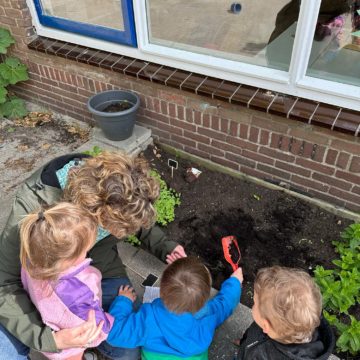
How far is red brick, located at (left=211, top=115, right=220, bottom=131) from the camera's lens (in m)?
3.04

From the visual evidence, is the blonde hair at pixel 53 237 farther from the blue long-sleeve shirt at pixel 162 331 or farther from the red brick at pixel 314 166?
the red brick at pixel 314 166

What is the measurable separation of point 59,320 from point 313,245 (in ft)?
5.64

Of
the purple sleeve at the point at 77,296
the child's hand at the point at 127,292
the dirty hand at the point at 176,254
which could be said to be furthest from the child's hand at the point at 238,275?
the purple sleeve at the point at 77,296

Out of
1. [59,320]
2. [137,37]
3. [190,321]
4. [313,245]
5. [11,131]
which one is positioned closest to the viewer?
[59,320]

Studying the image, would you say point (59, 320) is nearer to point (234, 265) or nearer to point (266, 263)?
point (234, 265)

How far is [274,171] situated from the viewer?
300 centimetres

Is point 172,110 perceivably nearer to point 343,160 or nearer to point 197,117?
point 197,117

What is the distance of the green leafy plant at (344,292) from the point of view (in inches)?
78.0

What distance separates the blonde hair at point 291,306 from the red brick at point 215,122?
1680 mm

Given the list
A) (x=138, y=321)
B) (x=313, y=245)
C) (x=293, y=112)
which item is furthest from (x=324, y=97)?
(x=138, y=321)

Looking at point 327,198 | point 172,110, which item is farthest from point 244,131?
point 327,198

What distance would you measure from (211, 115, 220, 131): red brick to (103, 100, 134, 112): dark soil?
771 mm

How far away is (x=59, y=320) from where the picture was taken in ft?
5.55

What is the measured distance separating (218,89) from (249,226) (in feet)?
3.41
